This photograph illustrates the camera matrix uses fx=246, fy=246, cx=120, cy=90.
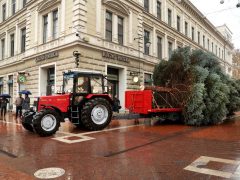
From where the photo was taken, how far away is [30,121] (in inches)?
378

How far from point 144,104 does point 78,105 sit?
3692 mm

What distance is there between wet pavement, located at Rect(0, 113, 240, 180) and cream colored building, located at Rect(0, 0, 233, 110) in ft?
34.0

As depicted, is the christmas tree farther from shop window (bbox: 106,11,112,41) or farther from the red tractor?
shop window (bbox: 106,11,112,41)

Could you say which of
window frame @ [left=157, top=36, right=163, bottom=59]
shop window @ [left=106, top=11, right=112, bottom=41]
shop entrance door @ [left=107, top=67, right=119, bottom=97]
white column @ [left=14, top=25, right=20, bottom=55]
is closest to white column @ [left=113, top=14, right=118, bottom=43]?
shop window @ [left=106, top=11, right=112, bottom=41]

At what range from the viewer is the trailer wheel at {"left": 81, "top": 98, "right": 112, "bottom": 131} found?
988cm

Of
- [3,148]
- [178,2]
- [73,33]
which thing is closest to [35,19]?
[73,33]

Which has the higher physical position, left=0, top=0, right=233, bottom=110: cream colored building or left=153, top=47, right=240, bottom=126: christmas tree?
left=0, top=0, right=233, bottom=110: cream colored building

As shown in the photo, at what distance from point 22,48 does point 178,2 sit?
67.1ft

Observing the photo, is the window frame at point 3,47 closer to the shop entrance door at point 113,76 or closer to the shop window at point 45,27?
the shop window at point 45,27

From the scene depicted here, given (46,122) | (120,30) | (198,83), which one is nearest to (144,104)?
(198,83)

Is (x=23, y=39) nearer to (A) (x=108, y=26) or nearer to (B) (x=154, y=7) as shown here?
(A) (x=108, y=26)

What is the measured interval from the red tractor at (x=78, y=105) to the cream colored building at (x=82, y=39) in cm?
708

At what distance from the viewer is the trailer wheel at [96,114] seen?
988 cm

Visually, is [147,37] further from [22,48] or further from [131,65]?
[22,48]
